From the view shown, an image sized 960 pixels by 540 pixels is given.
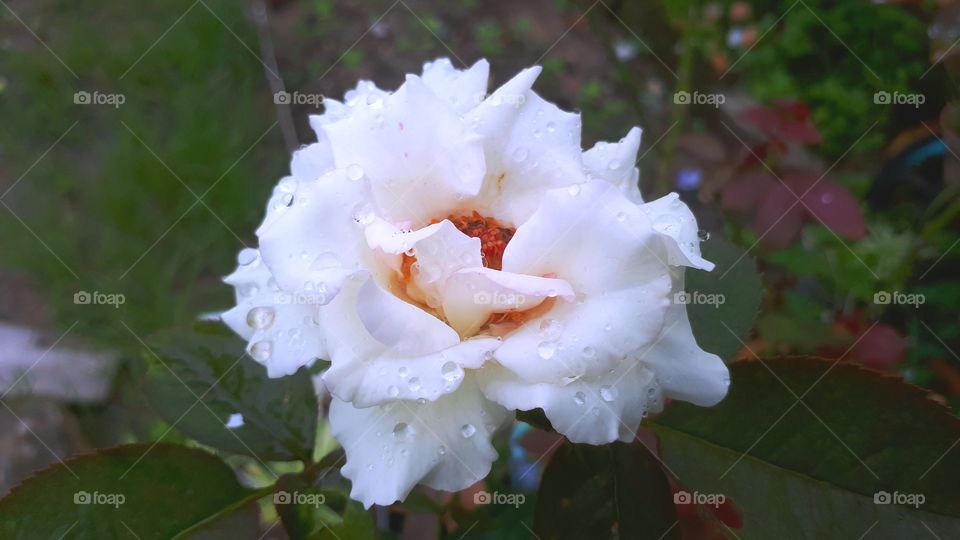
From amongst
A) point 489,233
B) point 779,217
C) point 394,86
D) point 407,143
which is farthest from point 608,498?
point 394,86

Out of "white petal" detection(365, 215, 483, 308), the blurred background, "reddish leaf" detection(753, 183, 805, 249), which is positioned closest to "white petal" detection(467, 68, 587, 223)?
"white petal" detection(365, 215, 483, 308)

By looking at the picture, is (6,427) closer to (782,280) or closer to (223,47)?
(223,47)

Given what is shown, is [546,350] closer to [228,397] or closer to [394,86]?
[228,397]

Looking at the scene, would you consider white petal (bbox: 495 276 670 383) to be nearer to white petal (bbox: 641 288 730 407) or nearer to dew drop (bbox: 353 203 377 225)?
white petal (bbox: 641 288 730 407)

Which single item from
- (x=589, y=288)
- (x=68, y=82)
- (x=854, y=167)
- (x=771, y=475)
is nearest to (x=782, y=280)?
(x=854, y=167)

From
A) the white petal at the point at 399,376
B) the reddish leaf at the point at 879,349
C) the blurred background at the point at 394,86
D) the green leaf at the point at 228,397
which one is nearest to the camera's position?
the white petal at the point at 399,376

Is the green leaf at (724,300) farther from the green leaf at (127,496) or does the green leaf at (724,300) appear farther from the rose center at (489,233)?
the green leaf at (127,496)

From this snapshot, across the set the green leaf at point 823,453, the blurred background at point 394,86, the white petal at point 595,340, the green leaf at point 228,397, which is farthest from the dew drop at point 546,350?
the blurred background at point 394,86
